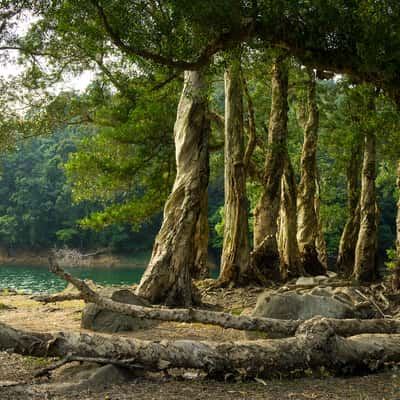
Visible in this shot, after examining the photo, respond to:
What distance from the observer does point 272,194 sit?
1661cm

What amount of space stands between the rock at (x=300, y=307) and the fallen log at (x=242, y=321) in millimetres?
738

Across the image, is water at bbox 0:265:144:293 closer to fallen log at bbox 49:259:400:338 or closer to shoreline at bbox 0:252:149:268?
shoreline at bbox 0:252:149:268

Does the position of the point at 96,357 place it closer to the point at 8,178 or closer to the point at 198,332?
the point at 198,332

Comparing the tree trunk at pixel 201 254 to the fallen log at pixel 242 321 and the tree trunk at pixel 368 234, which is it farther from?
the fallen log at pixel 242 321

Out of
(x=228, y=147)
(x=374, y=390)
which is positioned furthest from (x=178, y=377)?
(x=228, y=147)

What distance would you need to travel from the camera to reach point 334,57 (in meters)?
8.12

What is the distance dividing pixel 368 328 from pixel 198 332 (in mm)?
3202

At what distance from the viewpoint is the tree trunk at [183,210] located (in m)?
10.9

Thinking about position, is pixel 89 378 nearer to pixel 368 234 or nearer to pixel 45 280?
pixel 368 234

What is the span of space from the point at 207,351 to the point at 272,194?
11759mm

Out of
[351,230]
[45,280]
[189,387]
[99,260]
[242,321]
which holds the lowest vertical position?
[45,280]

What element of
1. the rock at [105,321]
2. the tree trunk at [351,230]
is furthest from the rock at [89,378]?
the tree trunk at [351,230]

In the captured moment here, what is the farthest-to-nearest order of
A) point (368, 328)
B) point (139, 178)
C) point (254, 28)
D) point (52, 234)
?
point (52, 234), point (139, 178), point (254, 28), point (368, 328)

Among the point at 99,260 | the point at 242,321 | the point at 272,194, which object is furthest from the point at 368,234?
the point at 99,260
